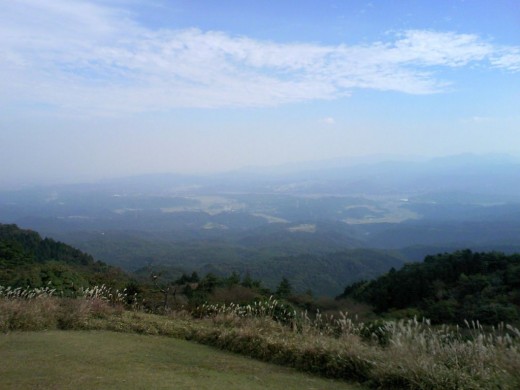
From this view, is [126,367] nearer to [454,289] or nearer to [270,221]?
[454,289]

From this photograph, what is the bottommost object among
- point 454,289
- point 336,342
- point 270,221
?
point 270,221

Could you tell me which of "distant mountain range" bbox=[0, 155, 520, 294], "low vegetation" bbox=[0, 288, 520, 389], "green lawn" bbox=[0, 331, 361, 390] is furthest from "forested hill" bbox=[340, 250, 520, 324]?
"distant mountain range" bbox=[0, 155, 520, 294]

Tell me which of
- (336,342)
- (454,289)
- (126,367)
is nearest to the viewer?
(126,367)

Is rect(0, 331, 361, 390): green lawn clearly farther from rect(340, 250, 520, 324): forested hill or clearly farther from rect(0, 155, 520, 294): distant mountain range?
rect(0, 155, 520, 294): distant mountain range

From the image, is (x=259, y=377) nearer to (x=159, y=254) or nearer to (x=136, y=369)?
(x=136, y=369)

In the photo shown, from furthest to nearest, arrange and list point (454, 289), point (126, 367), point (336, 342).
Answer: point (454, 289)
point (336, 342)
point (126, 367)

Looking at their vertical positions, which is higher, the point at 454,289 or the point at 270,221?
the point at 454,289

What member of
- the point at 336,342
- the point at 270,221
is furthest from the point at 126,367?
the point at 270,221
